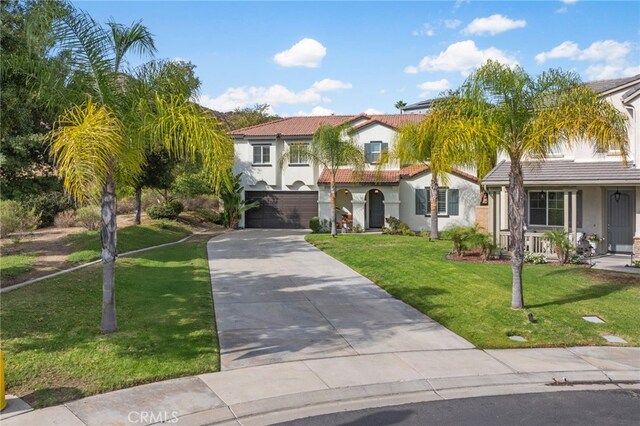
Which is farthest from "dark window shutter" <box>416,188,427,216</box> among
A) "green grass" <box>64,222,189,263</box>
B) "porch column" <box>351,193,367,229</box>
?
"green grass" <box>64,222,189,263</box>

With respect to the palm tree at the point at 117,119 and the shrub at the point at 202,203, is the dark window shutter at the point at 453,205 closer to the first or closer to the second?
the shrub at the point at 202,203

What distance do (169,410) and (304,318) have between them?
490cm

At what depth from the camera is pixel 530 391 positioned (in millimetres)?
7672

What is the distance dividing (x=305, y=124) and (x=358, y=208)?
7.51 metres

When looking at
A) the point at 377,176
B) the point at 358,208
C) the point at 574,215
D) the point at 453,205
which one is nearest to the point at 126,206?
the point at 358,208

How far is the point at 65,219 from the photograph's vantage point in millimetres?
25875

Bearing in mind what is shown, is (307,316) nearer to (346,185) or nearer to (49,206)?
(49,206)

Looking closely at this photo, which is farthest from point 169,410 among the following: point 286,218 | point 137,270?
point 286,218

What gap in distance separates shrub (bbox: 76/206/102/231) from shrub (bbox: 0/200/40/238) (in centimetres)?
234

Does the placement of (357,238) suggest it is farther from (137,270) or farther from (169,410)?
(169,410)

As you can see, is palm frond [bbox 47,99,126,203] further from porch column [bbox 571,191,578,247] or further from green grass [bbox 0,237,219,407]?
porch column [bbox 571,191,578,247]

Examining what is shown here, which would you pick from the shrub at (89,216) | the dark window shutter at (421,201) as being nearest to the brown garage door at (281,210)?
the dark window shutter at (421,201)

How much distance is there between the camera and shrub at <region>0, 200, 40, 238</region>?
69.7ft

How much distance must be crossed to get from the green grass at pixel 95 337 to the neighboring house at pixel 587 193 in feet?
39.2
